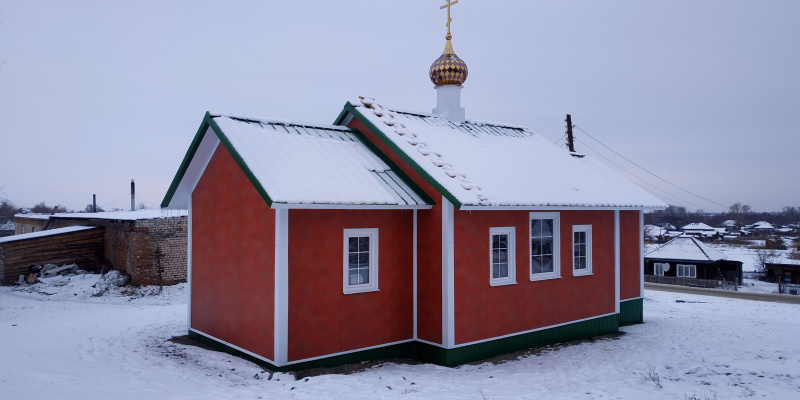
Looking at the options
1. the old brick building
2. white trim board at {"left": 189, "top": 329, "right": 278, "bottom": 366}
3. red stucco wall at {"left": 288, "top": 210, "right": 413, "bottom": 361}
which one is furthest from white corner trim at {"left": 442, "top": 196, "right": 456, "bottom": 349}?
the old brick building

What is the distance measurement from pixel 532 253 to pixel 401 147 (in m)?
3.42

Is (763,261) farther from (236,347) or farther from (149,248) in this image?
(236,347)

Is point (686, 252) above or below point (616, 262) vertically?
below

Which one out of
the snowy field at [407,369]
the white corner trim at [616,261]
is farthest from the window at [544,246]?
the white corner trim at [616,261]

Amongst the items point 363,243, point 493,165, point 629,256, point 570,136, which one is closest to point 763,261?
point 570,136

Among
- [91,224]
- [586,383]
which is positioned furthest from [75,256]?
[586,383]

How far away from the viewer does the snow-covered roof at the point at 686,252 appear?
36406 mm

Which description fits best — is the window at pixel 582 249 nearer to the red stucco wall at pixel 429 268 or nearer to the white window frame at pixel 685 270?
the red stucco wall at pixel 429 268

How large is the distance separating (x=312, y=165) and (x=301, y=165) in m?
0.22

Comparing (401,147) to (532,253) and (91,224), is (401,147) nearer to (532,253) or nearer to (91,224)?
(532,253)

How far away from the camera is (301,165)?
9188 millimetres

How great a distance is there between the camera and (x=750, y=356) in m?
10.3

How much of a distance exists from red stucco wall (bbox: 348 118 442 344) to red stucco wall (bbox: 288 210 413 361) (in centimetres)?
19

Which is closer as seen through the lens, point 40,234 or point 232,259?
point 232,259
